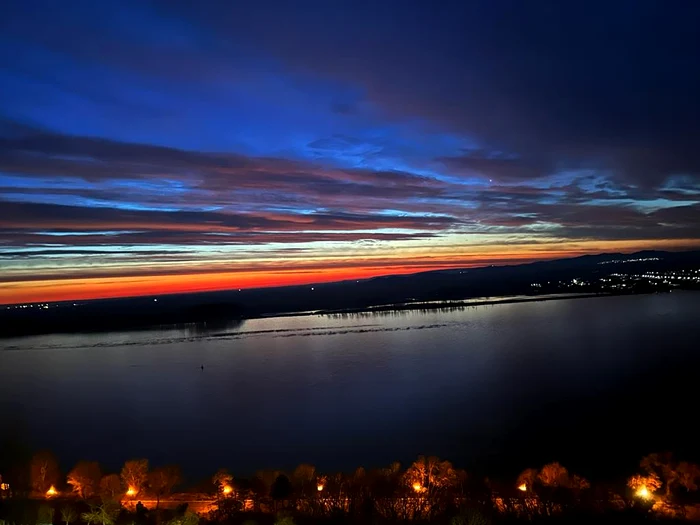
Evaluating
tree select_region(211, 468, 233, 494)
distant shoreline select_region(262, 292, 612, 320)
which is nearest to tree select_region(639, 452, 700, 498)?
tree select_region(211, 468, 233, 494)

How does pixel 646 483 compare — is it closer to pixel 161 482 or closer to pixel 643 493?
pixel 643 493

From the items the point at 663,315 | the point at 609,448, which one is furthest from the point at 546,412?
the point at 663,315

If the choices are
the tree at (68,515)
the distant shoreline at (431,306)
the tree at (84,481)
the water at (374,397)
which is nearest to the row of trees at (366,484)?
the tree at (84,481)

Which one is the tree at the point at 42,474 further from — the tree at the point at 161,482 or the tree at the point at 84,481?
the tree at the point at 161,482

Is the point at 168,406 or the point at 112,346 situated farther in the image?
the point at 112,346

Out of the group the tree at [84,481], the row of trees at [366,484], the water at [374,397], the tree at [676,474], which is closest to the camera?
the tree at [676,474]

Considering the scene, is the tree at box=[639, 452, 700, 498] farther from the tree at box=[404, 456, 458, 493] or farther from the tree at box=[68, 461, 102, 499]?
the tree at box=[68, 461, 102, 499]

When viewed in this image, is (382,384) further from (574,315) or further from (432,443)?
(574,315)
